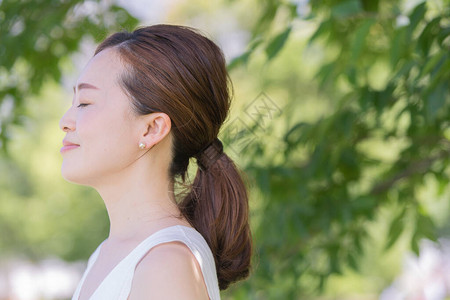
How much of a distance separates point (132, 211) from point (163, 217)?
78 millimetres

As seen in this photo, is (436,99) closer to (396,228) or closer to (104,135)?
(396,228)

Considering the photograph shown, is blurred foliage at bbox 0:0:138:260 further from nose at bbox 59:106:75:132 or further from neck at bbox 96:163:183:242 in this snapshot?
neck at bbox 96:163:183:242

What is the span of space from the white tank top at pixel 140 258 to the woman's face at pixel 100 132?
0.21 metres

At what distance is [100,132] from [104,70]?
171 mm

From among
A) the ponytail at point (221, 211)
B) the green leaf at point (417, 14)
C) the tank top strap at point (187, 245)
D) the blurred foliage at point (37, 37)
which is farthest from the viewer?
the blurred foliage at point (37, 37)

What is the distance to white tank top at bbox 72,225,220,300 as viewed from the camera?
1338 mm

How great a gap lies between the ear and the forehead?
0.13m

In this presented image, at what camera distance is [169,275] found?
1268 mm

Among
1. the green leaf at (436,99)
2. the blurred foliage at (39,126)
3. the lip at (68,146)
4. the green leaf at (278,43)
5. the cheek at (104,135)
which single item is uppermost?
the green leaf at (278,43)

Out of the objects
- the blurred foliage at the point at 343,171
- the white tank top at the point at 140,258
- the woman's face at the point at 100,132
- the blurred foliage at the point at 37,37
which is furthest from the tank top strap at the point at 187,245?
the blurred foliage at the point at 37,37

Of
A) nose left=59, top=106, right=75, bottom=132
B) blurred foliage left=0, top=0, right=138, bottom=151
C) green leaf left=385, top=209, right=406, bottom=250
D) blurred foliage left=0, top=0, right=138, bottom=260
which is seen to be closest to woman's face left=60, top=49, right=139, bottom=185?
nose left=59, top=106, right=75, bottom=132

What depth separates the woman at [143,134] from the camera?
1452 mm

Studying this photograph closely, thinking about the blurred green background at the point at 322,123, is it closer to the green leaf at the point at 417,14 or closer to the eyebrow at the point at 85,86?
the green leaf at the point at 417,14

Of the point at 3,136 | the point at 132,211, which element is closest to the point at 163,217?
the point at 132,211
